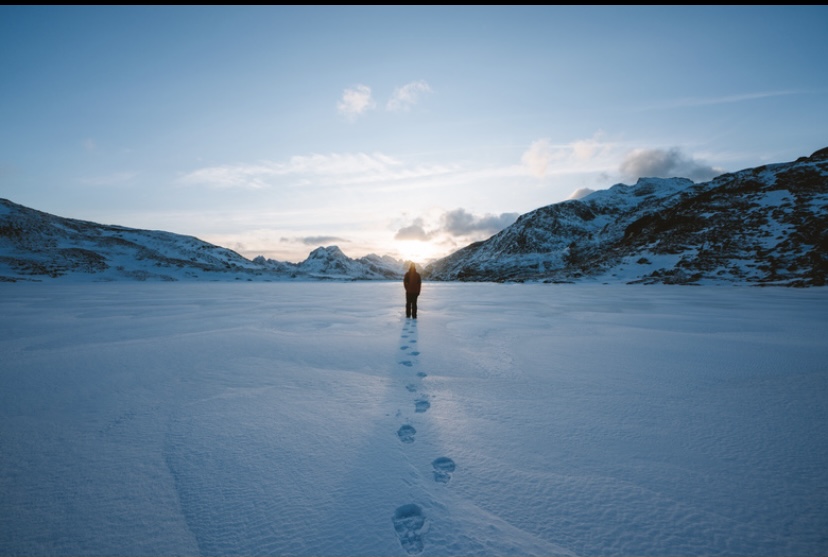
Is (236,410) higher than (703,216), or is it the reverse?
(703,216)

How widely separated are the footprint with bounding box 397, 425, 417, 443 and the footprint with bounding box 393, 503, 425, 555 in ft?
3.25

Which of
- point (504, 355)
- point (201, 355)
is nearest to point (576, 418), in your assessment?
point (504, 355)

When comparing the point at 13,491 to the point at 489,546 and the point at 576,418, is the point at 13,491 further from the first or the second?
the point at 576,418

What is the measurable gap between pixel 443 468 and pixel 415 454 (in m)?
0.30

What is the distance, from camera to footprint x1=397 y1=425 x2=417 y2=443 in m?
3.41

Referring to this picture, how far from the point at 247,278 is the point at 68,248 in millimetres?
53959

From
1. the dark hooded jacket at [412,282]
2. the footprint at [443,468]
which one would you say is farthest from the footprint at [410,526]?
the dark hooded jacket at [412,282]

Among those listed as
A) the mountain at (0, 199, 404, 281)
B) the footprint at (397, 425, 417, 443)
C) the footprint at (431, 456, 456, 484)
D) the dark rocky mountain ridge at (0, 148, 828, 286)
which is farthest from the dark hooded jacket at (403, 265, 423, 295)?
the mountain at (0, 199, 404, 281)

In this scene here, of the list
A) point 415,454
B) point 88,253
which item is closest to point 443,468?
point 415,454

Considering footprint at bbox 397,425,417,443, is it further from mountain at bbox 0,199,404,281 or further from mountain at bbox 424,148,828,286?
mountain at bbox 0,199,404,281

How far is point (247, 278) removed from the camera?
4026 inches

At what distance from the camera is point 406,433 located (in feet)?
11.7

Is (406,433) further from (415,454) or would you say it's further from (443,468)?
(443,468)

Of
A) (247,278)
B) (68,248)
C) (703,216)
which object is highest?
(703,216)
